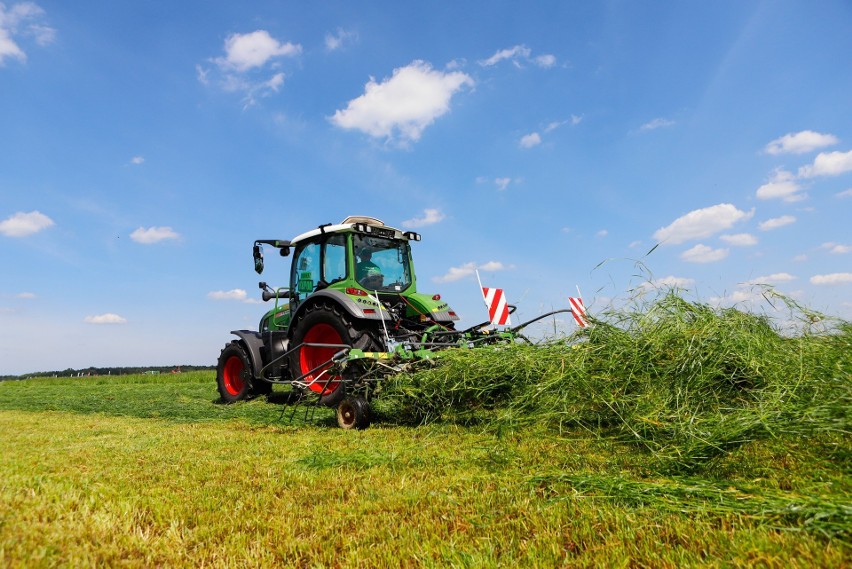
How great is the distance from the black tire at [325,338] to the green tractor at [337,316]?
1 cm

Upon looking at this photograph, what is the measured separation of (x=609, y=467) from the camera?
2760 mm

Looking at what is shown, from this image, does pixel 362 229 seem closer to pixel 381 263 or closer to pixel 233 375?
pixel 381 263

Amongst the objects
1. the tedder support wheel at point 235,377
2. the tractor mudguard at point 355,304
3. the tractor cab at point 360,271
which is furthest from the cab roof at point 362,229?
the tedder support wheel at point 235,377

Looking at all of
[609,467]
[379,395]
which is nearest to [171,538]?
[609,467]

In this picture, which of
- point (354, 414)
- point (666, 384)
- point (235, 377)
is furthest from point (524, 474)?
point (235, 377)

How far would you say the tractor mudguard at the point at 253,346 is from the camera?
7582 mm

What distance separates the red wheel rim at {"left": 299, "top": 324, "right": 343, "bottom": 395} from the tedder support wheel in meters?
1.47

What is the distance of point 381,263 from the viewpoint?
7.20 m

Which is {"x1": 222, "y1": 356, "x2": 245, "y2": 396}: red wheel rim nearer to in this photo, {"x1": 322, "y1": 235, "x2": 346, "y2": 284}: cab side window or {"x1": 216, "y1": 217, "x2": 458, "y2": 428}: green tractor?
{"x1": 216, "y1": 217, "x2": 458, "y2": 428}: green tractor

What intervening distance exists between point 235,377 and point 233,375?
0.06m

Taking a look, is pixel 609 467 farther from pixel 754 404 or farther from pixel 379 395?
pixel 379 395

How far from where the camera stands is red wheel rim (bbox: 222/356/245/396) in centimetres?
836

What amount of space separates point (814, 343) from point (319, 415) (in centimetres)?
464

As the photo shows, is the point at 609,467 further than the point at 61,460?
No
